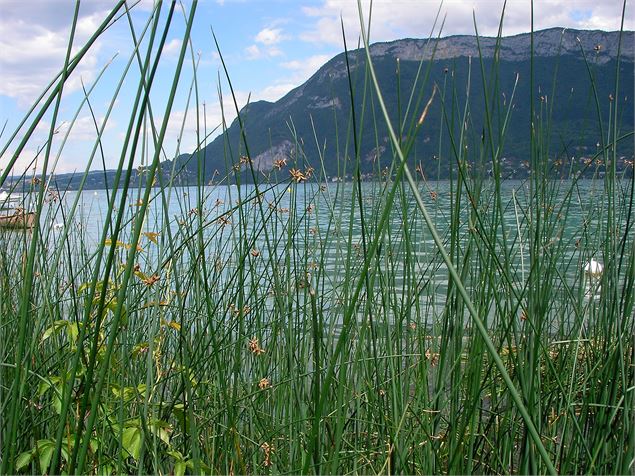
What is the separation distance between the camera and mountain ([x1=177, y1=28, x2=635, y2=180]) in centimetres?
134

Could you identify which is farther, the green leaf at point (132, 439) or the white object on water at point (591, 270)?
the white object on water at point (591, 270)

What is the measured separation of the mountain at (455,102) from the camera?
4.40ft

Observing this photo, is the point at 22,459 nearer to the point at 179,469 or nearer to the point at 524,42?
the point at 179,469

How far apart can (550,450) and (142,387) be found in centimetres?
89

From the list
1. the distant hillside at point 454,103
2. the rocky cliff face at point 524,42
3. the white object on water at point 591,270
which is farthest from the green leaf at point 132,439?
the white object on water at point 591,270

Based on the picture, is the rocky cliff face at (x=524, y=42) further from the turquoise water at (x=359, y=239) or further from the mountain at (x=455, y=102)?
the turquoise water at (x=359, y=239)

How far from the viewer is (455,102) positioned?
1.37 m

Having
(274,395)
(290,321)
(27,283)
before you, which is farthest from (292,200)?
(27,283)

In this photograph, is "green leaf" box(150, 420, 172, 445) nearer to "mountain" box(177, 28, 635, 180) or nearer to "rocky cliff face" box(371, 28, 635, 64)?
"mountain" box(177, 28, 635, 180)

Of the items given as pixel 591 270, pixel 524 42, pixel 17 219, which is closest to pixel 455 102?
pixel 591 270

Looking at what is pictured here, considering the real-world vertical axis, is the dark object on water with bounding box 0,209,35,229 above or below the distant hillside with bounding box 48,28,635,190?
below

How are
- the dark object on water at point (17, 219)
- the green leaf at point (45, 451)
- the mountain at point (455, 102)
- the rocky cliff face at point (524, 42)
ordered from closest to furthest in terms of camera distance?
the green leaf at point (45, 451), the mountain at point (455, 102), the rocky cliff face at point (524, 42), the dark object on water at point (17, 219)

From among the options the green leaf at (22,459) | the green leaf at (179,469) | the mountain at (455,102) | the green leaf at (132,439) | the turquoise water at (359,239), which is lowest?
the green leaf at (179,469)

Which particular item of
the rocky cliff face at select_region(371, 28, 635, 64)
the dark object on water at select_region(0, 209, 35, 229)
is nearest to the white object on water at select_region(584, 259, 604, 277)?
the rocky cliff face at select_region(371, 28, 635, 64)
